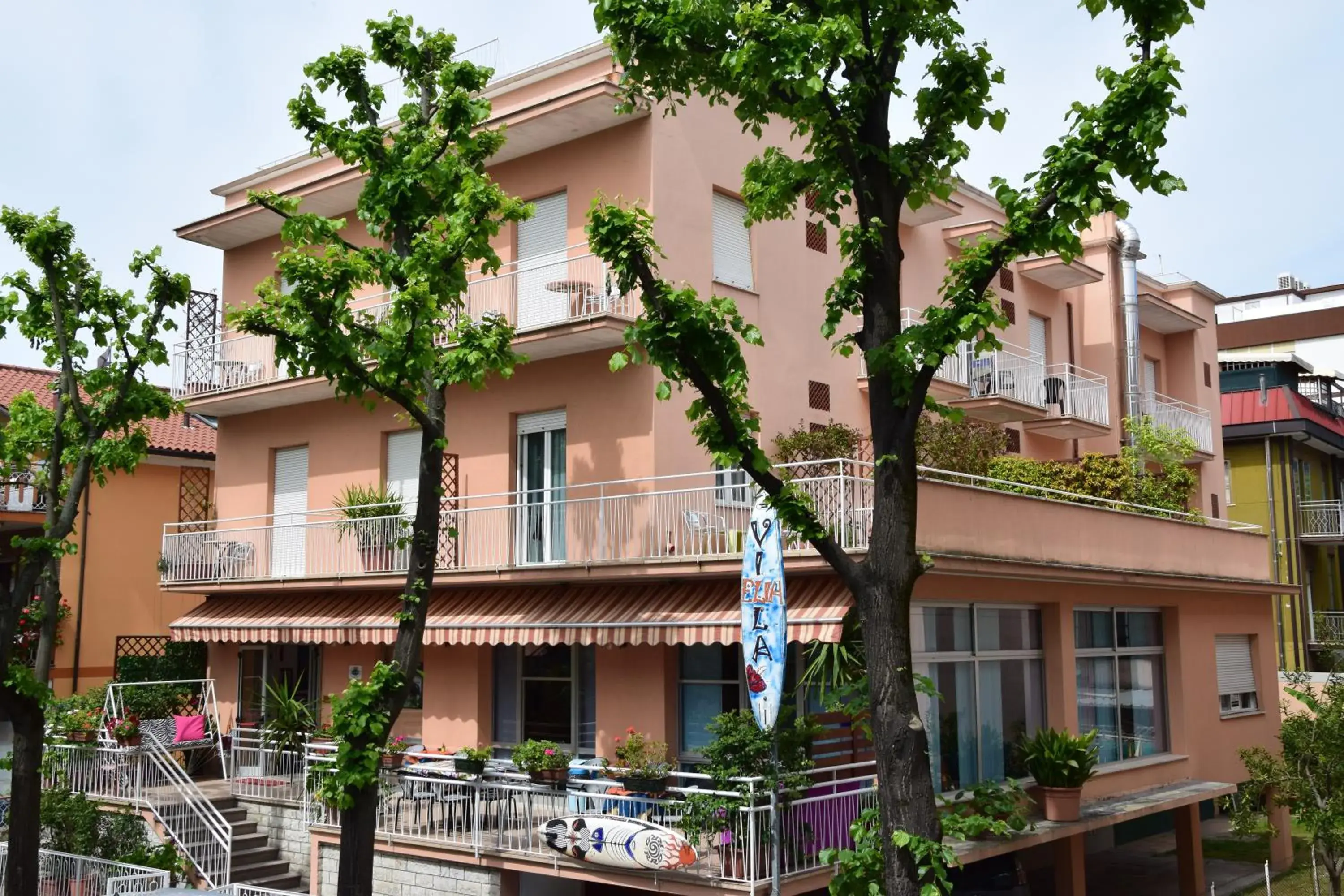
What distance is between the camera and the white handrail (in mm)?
17984

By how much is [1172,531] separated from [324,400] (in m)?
15.2

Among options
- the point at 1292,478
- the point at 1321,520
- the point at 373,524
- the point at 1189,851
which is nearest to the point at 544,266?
the point at 373,524

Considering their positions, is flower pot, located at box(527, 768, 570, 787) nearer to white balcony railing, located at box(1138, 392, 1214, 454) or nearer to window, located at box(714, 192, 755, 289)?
window, located at box(714, 192, 755, 289)

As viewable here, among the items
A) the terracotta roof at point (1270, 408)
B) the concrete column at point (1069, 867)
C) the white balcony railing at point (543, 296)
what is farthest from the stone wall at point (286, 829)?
the terracotta roof at point (1270, 408)

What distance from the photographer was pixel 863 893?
8.45 metres

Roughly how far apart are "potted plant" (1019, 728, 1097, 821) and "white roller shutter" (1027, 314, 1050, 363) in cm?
1087

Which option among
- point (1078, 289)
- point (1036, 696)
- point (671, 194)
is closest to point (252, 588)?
point (671, 194)

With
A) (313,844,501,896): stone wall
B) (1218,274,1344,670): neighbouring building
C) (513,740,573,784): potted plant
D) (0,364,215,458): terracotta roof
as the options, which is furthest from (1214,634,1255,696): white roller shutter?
(0,364,215,458): terracotta roof

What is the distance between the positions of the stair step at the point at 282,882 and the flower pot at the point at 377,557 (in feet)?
15.5

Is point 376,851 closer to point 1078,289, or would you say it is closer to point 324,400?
point 324,400

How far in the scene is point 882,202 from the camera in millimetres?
9078

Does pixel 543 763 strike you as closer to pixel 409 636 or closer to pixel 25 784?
pixel 409 636

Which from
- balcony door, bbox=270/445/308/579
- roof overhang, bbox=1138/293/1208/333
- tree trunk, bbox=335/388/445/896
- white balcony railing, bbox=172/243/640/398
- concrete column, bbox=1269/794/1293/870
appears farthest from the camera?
roof overhang, bbox=1138/293/1208/333

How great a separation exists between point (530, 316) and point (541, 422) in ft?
5.54
